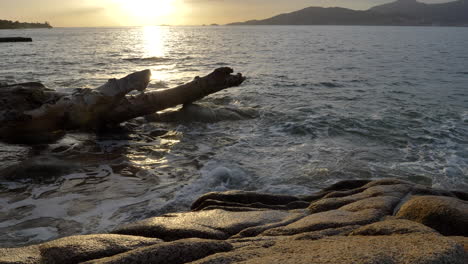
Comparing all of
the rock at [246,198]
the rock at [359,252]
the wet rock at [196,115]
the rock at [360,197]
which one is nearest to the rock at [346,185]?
the rock at [246,198]

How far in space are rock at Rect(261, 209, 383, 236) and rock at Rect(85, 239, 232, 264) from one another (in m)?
0.71

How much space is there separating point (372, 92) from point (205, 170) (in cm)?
1217

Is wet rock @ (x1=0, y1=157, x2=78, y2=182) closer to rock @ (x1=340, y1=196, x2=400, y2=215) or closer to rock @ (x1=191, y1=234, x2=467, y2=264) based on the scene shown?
rock @ (x1=191, y1=234, x2=467, y2=264)

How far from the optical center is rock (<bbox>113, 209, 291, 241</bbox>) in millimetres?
3342

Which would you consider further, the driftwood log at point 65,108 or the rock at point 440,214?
the driftwood log at point 65,108

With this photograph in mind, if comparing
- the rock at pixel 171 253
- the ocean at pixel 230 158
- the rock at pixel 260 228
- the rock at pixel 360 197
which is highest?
the rock at pixel 171 253

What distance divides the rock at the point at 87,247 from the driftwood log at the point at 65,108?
6.61 m

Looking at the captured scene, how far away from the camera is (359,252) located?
235 cm

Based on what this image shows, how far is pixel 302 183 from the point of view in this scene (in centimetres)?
687

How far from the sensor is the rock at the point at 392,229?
284cm

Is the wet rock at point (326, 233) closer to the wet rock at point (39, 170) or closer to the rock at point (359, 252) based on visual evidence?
the rock at point (359, 252)

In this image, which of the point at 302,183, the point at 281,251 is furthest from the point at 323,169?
the point at 281,251

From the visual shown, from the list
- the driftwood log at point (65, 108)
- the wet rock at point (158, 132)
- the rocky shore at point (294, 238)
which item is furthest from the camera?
the wet rock at point (158, 132)

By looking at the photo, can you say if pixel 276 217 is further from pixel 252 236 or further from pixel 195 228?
pixel 195 228
